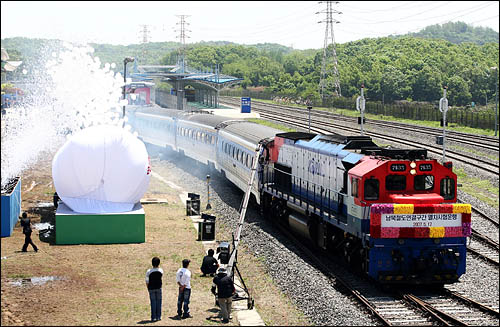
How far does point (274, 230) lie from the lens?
92.9ft

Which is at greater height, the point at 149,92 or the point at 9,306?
the point at 149,92

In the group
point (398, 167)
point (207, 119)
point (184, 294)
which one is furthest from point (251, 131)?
point (184, 294)

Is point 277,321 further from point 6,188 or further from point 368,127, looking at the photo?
point 368,127

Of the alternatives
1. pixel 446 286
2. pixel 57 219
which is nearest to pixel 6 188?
pixel 57 219

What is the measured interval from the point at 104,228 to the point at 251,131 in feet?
40.3

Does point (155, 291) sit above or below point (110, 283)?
above

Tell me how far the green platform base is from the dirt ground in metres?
0.44

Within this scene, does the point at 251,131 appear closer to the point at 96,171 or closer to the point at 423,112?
the point at 96,171

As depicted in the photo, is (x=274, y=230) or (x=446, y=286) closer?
(x=446, y=286)

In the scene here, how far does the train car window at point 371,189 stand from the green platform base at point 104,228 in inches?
403

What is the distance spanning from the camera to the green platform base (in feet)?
84.4

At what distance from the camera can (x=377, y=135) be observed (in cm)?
5256

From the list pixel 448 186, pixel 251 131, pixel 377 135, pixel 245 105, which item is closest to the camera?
pixel 448 186

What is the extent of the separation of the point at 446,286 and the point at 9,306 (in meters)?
12.6
